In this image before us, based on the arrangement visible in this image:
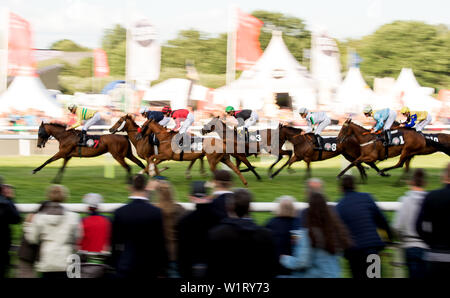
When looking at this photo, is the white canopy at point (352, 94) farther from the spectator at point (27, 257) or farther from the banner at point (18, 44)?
the spectator at point (27, 257)

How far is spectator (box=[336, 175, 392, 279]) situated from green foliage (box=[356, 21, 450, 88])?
48.3m

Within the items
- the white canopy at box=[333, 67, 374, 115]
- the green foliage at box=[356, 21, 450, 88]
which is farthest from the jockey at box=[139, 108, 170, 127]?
the green foliage at box=[356, 21, 450, 88]

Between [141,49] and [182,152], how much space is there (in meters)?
2.64

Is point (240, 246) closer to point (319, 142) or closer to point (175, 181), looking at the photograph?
point (175, 181)

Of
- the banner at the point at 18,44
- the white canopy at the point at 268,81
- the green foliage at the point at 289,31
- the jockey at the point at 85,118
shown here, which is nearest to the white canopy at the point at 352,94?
the white canopy at the point at 268,81

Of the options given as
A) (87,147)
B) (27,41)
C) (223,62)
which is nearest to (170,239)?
(87,147)

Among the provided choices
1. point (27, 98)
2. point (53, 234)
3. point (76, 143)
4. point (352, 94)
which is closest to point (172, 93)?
point (27, 98)

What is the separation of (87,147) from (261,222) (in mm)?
6400

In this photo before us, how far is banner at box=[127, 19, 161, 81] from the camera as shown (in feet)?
46.2

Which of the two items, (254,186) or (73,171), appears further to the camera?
(73,171)

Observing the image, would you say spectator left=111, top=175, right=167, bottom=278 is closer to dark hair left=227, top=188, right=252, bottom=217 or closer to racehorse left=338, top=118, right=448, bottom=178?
dark hair left=227, top=188, right=252, bottom=217

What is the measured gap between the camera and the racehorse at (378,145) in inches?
533

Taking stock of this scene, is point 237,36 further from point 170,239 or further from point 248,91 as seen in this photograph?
point 170,239

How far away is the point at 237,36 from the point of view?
1578 cm
